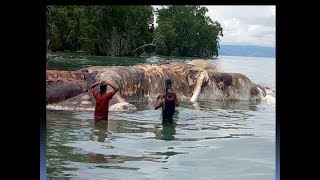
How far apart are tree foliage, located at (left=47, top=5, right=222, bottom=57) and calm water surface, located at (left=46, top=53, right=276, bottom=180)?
99 mm

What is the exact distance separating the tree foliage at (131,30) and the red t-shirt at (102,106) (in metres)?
0.29

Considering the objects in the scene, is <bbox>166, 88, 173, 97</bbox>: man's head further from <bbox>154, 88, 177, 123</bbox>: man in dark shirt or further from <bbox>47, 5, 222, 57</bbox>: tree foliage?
<bbox>47, 5, 222, 57</bbox>: tree foliage

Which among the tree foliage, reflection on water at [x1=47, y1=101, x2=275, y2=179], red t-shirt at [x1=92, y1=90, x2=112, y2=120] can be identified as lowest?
reflection on water at [x1=47, y1=101, x2=275, y2=179]

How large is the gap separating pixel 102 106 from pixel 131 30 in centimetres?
56

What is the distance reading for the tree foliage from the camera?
2893mm

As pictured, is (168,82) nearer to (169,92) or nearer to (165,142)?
(169,92)

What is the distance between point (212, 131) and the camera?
3092 millimetres

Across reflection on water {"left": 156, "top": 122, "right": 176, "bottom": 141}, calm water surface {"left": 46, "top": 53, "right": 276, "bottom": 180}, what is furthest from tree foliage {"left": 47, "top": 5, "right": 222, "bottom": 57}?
reflection on water {"left": 156, "top": 122, "right": 176, "bottom": 141}

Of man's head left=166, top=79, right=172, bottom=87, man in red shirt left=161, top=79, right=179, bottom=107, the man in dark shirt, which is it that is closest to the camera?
the man in dark shirt

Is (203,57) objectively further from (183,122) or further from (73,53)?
(73,53)
